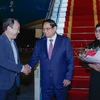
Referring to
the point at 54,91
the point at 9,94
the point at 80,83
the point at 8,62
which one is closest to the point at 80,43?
the point at 80,83

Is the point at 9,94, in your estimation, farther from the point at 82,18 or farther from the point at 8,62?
the point at 82,18

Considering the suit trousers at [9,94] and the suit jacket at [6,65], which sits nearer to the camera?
the suit jacket at [6,65]

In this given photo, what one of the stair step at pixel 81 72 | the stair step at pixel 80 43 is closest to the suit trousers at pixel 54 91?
the stair step at pixel 81 72

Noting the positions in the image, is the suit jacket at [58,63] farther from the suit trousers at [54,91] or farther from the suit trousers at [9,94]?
the suit trousers at [9,94]

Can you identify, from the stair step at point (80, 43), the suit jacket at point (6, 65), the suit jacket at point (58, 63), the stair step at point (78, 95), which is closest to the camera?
the suit jacket at point (6, 65)

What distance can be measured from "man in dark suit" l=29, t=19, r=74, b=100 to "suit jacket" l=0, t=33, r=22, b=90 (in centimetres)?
49

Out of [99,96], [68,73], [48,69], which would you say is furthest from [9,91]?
[99,96]

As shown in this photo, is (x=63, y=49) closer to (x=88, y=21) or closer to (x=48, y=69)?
(x=48, y=69)

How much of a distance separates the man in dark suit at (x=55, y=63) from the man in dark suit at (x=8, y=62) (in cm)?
Answer: 40

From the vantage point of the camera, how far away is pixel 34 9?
18.3 meters

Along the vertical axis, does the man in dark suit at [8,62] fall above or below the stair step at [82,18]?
below

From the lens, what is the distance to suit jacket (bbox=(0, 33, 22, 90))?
2934 mm

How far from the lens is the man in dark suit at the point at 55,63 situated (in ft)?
11.1

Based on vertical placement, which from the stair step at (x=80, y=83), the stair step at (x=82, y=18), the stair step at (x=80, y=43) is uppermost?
the stair step at (x=82, y=18)
